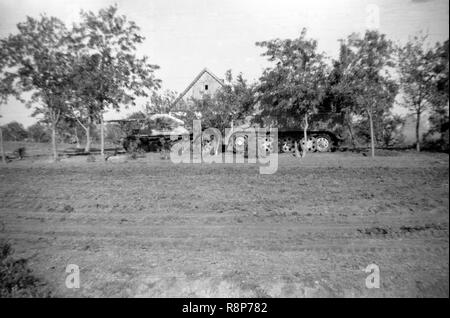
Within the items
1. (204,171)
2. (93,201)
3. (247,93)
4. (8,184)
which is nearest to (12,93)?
(8,184)

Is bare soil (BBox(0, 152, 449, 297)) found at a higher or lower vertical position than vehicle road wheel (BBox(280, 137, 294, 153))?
lower

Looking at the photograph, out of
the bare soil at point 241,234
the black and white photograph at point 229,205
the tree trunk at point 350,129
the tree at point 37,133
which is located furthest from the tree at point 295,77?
the tree at point 37,133

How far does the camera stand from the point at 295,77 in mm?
16641

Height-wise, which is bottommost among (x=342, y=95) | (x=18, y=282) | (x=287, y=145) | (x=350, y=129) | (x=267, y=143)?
(x=18, y=282)

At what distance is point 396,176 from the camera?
8742 millimetres

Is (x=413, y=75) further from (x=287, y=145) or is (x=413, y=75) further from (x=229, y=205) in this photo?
(x=229, y=205)

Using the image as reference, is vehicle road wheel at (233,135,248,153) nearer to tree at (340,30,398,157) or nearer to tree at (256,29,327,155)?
tree at (256,29,327,155)

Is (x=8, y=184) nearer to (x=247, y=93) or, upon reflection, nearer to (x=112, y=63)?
(x=112, y=63)

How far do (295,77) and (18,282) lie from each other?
56.4ft

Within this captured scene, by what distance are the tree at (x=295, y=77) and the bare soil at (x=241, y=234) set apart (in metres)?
8.88

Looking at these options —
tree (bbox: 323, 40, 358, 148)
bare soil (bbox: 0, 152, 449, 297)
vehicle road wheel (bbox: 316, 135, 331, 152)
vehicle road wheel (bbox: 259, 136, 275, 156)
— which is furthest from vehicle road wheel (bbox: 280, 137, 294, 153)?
bare soil (bbox: 0, 152, 449, 297)

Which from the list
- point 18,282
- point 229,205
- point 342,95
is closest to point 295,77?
point 342,95

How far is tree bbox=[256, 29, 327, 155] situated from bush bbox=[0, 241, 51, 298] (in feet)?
52.3

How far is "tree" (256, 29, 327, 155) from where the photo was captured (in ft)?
54.4
